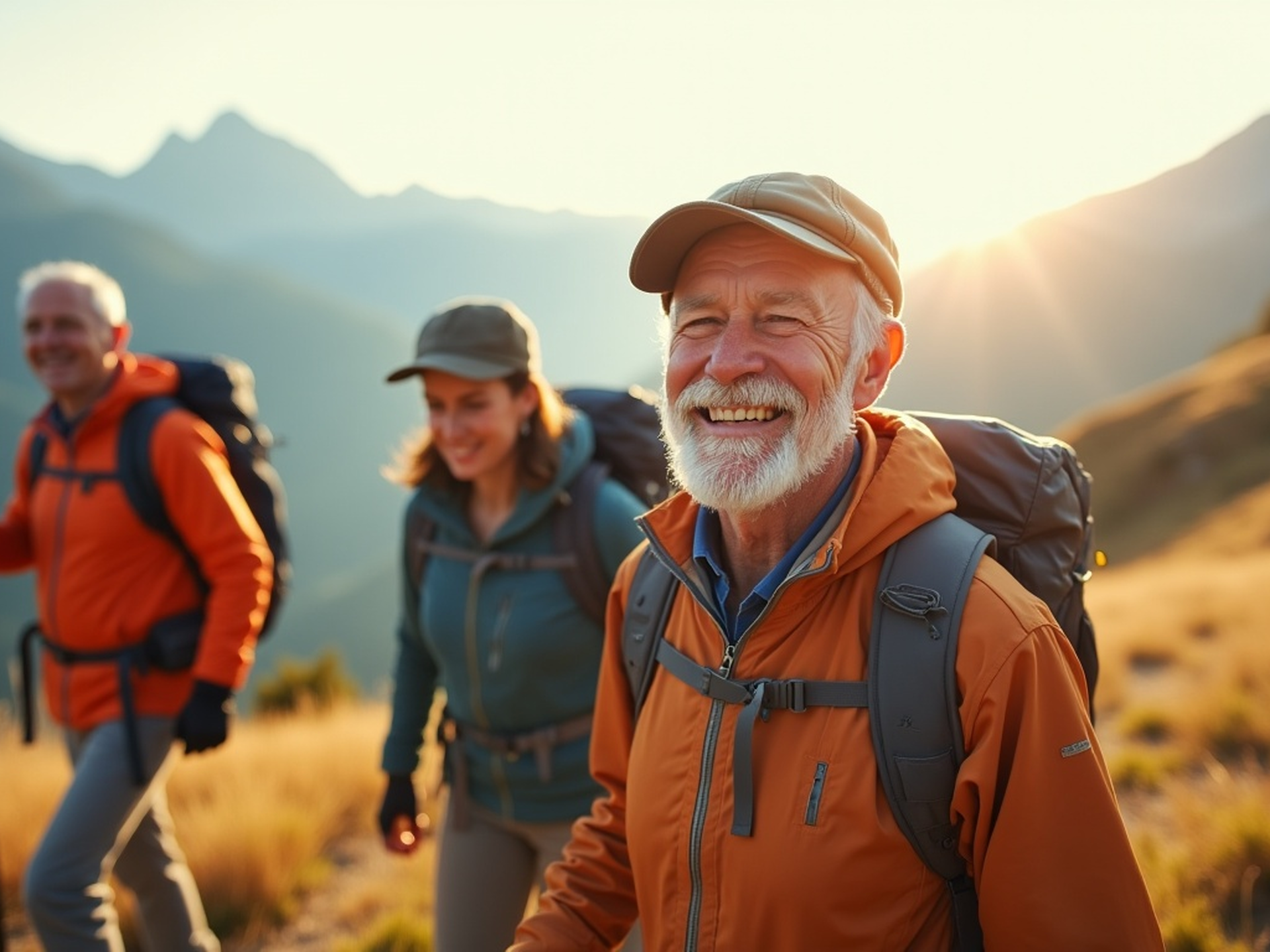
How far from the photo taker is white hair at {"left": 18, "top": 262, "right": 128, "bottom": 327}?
12.6 ft

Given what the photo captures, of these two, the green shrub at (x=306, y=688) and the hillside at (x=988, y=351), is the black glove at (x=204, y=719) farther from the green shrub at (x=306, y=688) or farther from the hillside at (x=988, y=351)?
the green shrub at (x=306, y=688)

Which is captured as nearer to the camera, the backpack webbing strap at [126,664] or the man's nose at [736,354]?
the man's nose at [736,354]

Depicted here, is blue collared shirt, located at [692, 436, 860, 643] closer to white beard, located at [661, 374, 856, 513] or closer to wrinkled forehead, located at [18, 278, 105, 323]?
white beard, located at [661, 374, 856, 513]

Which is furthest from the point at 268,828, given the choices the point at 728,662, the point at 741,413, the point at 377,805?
the point at 741,413

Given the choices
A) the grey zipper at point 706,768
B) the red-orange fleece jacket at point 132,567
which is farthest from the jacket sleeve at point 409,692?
the grey zipper at point 706,768

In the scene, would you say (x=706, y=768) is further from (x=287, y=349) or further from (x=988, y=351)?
(x=287, y=349)

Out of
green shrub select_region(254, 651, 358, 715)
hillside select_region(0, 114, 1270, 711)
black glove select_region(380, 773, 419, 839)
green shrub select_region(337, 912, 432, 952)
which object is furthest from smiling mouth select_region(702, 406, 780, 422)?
green shrub select_region(254, 651, 358, 715)

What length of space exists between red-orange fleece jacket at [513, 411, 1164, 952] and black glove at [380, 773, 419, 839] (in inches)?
56.4

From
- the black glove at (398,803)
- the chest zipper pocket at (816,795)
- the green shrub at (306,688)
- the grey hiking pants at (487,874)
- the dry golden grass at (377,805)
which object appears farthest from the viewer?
the green shrub at (306,688)

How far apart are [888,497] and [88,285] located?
3501mm

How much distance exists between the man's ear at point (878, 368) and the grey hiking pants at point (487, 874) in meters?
1.76

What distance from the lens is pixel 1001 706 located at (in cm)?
154

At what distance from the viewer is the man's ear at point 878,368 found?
6.86ft

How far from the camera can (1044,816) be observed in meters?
1.53
